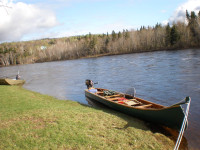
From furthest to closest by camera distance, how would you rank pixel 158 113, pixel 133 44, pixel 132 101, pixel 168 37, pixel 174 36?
pixel 133 44 → pixel 168 37 → pixel 174 36 → pixel 132 101 → pixel 158 113

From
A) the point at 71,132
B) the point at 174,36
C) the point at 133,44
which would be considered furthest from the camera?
the point at 133,44

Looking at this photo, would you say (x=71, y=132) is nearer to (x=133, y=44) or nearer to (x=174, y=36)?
(x=174, y=36)

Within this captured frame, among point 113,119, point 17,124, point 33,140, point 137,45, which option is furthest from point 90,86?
point 137,45

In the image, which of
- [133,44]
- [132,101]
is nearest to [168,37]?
[133,44]

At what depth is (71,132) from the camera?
6199 millimetres

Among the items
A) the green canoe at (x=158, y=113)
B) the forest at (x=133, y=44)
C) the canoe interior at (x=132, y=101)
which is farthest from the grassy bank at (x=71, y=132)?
the forest at (x=133, y=44)

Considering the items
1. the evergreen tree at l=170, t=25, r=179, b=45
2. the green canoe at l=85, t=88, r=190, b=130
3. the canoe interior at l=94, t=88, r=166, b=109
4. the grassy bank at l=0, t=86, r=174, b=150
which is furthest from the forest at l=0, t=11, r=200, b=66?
the grassy bank at l=0, t=86, r=174, b=150

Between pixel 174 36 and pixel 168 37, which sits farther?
pixel 168 37

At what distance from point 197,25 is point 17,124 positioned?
2514 inches

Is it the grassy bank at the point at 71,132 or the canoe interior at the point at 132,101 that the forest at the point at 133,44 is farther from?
the grassy bank at the point at 71,132

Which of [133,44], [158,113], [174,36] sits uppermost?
[174,36]

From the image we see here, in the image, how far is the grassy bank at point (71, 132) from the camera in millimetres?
5535

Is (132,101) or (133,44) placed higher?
(133,44)

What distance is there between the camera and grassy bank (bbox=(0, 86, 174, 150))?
218 inches
